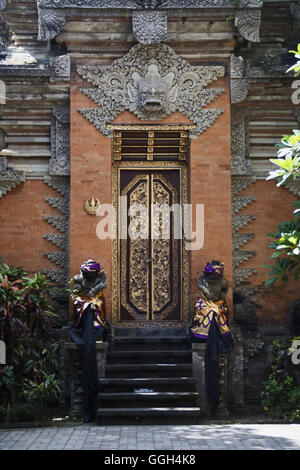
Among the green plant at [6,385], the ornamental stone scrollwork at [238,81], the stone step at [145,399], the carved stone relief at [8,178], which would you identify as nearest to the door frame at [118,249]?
the ornamental stone scrollwork at [238,81]

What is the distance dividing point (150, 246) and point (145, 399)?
8.42 feet

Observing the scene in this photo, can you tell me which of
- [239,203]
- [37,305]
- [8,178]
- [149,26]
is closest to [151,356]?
[37,305]

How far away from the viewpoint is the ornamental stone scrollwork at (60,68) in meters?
9.80

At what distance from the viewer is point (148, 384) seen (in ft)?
28.2

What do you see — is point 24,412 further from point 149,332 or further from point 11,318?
point 149,332

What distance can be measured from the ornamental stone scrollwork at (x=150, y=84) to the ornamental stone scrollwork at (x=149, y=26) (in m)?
0.23

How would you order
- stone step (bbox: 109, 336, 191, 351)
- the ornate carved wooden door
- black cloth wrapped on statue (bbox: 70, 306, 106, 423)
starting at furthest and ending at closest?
the ornate carved wooden door < stone step (bbox: 109, 336, 191, 351) < black cloth wrapped on statue (bbox: 70, 306, 106, 423)

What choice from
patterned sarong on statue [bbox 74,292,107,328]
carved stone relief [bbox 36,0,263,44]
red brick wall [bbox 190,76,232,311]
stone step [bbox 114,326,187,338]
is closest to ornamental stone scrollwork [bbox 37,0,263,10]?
carved stone relief [bbox 36,0,263,44]

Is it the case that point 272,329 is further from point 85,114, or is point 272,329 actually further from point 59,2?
point 59,2

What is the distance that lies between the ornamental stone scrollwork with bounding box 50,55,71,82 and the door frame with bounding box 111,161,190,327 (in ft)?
4.95

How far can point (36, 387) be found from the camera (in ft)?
28.4

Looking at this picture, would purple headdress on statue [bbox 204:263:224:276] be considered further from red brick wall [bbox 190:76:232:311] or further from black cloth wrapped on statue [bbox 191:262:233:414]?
red brick wall [bbox 190:76:232:311]

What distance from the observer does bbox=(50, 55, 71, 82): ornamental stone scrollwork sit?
9.80 meters

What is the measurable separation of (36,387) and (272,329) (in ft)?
12.0
